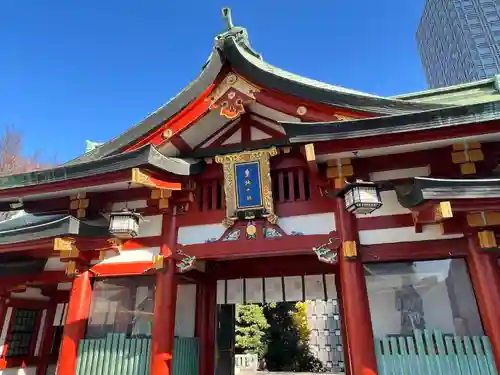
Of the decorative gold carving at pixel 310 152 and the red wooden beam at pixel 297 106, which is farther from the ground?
the red wooden beam at pixel 297 106

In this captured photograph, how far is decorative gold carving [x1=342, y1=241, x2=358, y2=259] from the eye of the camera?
20.1 ft

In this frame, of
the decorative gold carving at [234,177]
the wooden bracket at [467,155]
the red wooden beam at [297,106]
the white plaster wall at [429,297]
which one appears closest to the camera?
the white plaster wall at [429,297]

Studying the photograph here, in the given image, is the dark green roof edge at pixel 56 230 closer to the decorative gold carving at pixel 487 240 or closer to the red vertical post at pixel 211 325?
the red vertical post at pixel 211 325

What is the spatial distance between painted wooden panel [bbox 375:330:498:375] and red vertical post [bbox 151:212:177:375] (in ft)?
12.2

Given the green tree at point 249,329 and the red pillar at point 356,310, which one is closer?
the red pillar at point 356,310

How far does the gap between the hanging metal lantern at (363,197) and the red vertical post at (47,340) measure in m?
9.13

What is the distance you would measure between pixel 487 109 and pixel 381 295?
3.42m

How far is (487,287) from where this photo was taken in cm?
545

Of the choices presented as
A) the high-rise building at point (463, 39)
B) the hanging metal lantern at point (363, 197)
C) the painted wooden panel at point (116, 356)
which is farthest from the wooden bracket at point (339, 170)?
the high-rise building at point (463, 39)

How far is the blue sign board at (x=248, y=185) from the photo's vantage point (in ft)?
22.9

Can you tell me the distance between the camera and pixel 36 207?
8344mm

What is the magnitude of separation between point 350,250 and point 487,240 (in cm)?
206

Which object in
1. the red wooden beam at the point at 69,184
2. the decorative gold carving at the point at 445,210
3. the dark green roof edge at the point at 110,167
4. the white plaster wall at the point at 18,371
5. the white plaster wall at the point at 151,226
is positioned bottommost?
the white plaster wall at the point at 18,371

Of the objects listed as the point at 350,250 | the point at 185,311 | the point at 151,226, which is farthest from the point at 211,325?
the point at 350,250
